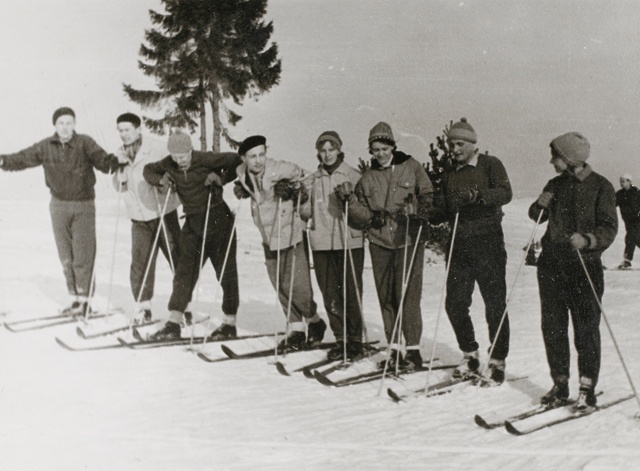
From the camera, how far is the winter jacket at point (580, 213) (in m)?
3.89

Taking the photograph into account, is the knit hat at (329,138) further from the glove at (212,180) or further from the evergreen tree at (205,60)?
the evergreen tree at (205,60)

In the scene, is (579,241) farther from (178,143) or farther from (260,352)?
(178,143)

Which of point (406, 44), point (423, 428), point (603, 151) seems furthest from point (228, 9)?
point (423, 428)

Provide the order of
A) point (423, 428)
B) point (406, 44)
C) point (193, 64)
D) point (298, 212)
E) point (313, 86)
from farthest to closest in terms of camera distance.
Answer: point (193, 64) < point (313, 86) < point (406, 44) < point (298, 212) < point (423, 428)

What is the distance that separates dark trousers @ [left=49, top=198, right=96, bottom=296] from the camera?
655cm

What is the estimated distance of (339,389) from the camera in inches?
185

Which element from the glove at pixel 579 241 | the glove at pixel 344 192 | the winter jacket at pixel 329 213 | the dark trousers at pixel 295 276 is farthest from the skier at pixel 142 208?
the glove at pixel 579 241

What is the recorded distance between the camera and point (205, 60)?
679 centimetres

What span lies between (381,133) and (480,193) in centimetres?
83

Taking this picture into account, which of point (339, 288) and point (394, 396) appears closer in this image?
point (394, 396)

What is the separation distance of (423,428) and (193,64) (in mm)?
4439

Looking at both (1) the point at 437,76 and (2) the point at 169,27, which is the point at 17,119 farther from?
(1) the point at 437,76

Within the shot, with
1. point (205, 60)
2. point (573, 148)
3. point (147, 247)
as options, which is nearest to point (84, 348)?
point (147, 247)

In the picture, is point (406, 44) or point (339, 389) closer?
point (339, 389)
